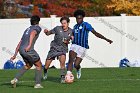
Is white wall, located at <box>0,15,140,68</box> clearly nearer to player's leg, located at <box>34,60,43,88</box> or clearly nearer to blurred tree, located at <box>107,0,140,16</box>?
blurred tree, located at <box>107,0,140,16</box>

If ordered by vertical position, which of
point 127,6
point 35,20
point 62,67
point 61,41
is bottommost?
point 62,67

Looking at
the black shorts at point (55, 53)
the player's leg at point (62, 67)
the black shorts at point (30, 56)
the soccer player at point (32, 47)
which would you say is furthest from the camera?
the black shorts at point (55, 53)

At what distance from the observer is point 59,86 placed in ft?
53.5

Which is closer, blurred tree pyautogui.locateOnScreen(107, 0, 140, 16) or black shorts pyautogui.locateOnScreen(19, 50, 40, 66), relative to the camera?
black shorts pyautogui.locateOnScreen(19, 50, 40, 66)

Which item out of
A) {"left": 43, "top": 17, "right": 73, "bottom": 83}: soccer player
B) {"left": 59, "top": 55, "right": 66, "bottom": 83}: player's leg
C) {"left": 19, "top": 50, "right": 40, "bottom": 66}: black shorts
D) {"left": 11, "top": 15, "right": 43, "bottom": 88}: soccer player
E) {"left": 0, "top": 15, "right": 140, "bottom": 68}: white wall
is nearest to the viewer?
{"left": 11, "top": 15, "right": 43, "bottom": 88}: soccer player

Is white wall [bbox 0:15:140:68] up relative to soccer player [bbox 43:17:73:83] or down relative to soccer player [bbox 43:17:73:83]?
up

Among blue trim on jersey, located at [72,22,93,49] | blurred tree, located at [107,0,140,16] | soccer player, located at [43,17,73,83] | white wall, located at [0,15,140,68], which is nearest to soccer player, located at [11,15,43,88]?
soccer player, located at [43,17,73,83]

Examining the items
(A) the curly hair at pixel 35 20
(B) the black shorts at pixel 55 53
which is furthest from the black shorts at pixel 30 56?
(B) the black shorts at pixel 55 53

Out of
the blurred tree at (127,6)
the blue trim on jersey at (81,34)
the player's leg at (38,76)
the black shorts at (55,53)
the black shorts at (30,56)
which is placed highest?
the blurred tree at (127,6)

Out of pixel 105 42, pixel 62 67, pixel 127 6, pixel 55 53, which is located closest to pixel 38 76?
pixel 62 67

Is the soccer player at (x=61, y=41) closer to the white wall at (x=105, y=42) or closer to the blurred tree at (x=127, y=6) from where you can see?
the white wall at (x=105, y=42)

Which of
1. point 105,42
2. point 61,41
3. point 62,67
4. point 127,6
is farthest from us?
point 127,6

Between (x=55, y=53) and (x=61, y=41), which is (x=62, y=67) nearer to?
(x=55, y=53)

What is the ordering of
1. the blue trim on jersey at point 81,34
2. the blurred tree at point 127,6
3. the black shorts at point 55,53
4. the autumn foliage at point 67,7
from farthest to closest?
the autumn foliage at point 67,7
the blurred tree at point 127,6
the blue trim on jersey at point 81,34
the black shorts at point 55,53
